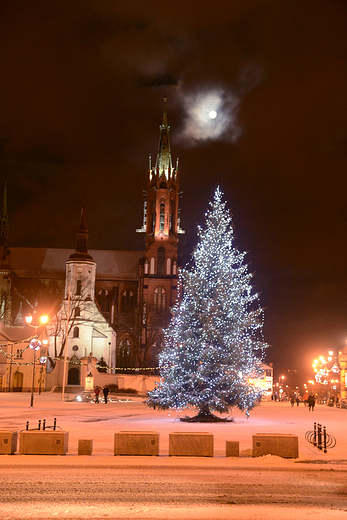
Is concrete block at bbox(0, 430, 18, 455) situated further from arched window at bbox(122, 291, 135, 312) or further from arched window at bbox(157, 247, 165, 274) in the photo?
arched window at bbox(122, 291, 135, 312)

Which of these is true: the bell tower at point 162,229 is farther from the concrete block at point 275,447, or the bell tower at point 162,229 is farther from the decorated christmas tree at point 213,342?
the concrete block at point 275,447

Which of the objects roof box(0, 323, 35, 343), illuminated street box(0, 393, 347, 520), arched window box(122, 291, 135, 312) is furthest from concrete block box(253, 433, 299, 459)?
arched window box(122, 291, 135, 312)

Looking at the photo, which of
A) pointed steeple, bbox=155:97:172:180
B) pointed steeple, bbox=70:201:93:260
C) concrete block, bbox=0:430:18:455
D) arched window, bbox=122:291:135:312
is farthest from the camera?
pointed steeple, bbox=155:97:172:180

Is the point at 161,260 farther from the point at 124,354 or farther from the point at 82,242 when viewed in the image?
the point at 124,354

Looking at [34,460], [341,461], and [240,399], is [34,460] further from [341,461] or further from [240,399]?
[240,399]

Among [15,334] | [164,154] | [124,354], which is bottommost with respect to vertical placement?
[124,354]

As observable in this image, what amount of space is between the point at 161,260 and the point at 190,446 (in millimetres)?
77888

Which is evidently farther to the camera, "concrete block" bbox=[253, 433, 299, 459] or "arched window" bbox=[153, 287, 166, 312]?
"arched window" bbox=[153, 287, 166, 312]

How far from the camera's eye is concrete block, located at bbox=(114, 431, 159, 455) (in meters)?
14.5

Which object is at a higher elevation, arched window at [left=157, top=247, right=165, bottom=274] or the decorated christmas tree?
arched window at [left=157, top=247, right=165, bottom=274]

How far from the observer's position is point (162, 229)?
94.5 meters

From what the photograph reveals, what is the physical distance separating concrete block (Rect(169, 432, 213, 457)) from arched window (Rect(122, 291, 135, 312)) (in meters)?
82.2

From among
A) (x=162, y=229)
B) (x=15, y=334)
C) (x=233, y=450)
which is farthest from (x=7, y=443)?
(x=162, y=229)

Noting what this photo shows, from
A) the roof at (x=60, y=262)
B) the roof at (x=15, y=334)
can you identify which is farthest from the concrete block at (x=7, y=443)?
the roof at (x=60, y=262)
